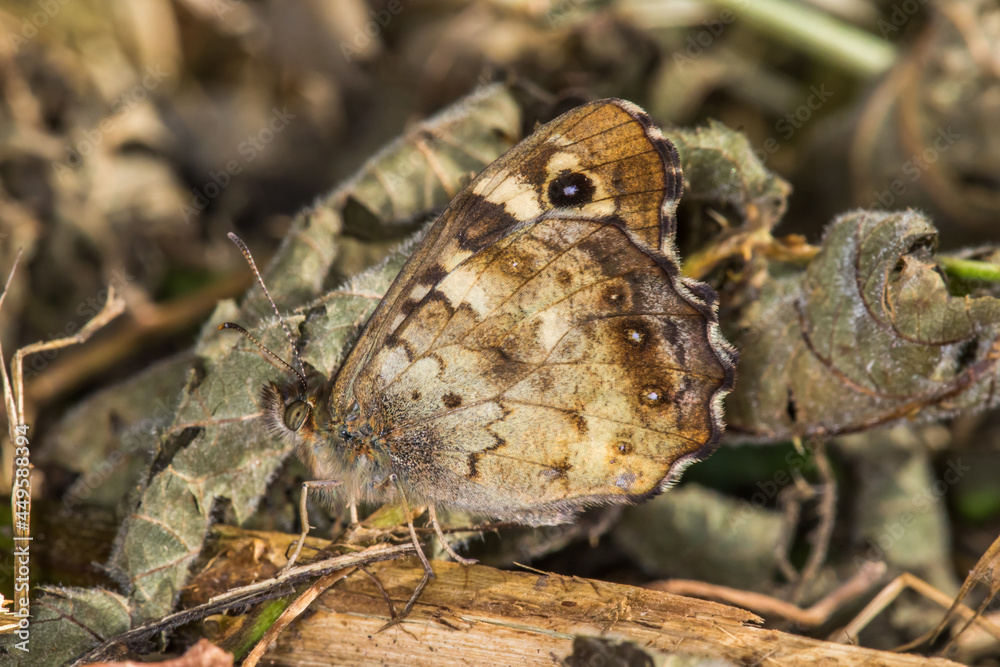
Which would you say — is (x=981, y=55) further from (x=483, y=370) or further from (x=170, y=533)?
(x=170, y=533)

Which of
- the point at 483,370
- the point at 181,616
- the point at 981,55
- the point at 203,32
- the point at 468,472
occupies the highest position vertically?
the point at 203,32

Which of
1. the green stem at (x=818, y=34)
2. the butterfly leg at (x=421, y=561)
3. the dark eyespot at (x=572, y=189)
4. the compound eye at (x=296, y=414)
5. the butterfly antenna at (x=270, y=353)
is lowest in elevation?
the butterfly leg at (x=421, y=561)

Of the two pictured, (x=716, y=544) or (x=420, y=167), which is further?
(x=716, y=544)

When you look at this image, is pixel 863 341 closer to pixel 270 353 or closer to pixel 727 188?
pixel 727 188

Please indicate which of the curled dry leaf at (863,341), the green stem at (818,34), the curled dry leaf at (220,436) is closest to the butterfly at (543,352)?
the curled dry leaf at (220,436)

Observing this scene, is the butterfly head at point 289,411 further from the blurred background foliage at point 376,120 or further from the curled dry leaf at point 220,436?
the blurred background foliage at point 376,120

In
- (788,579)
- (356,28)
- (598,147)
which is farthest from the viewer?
(356,28)

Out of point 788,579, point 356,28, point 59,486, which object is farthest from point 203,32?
point 788,579
